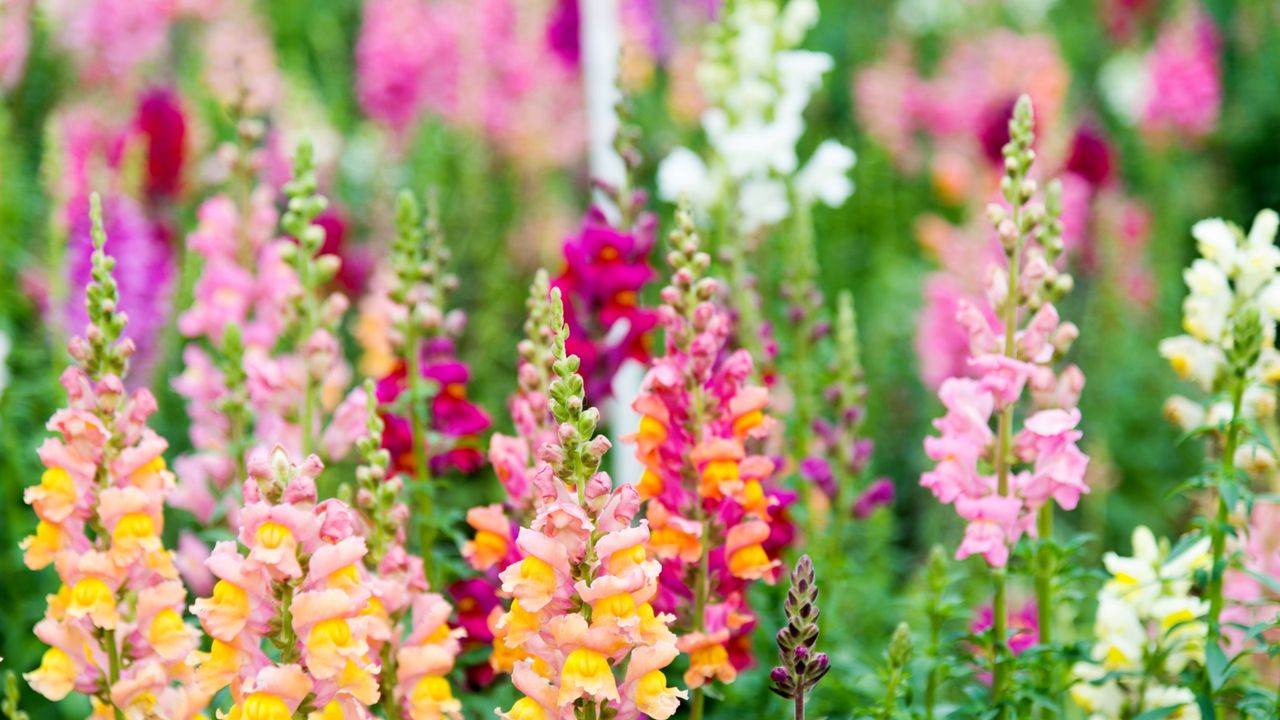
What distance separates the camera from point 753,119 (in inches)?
179

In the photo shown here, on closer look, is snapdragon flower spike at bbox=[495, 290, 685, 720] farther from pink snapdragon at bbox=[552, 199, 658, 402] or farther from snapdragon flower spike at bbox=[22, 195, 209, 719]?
pink snapdragon at bbox=[552, 199, 658, 402]

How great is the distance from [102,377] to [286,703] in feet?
2.20

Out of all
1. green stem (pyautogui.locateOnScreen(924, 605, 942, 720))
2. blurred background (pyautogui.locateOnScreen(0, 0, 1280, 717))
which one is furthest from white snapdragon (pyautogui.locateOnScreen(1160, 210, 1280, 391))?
blurred background (pyautogui.locateOnScreen(0, 0, 1280, 717))

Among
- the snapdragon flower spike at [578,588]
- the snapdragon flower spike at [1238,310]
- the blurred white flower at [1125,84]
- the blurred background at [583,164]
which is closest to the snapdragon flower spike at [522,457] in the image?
the snapdragon flower spike at [578,588]

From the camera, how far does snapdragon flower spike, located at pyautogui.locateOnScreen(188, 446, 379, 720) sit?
2.13m

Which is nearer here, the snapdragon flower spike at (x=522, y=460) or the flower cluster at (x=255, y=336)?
the snapdragon flower spike at (x=522, y=460)

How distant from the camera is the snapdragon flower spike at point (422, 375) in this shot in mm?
3053

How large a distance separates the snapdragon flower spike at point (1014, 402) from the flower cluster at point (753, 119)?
1.69 m

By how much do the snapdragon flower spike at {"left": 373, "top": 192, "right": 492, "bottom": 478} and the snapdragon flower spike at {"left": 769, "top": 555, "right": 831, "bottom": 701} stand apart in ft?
3.83

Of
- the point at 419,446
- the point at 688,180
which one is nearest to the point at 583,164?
the point at 688,180

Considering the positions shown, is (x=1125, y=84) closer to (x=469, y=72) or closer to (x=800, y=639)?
(x=469, y=72)

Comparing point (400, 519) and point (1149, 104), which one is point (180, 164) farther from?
point (1149, 104)

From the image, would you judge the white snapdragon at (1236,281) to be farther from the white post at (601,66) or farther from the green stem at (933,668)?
the white post at (601,66)

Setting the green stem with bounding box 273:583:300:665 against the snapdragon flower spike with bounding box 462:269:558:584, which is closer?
the green stem with bounding box 273:583:300:665
